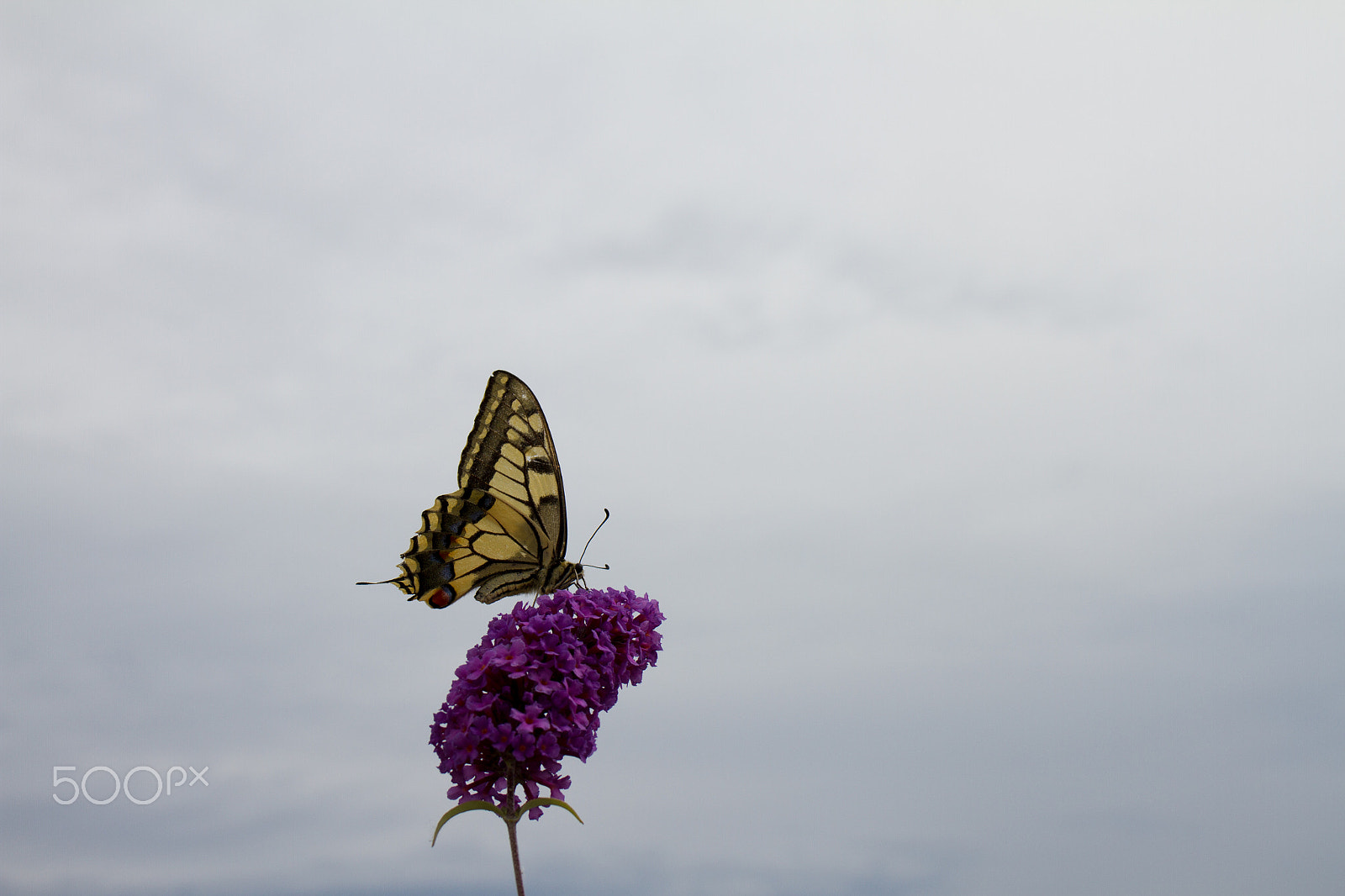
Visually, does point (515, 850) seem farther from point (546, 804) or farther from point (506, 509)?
point (506, 509)

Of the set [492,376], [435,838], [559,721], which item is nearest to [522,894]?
[435,838]

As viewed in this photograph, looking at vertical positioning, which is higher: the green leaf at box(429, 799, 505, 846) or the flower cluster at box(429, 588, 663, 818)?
the flower cluster at box(429, 588, 663, 818)

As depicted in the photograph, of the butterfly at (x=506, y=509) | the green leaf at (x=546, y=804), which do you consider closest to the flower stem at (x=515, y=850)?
the green leaf at (x=546, y=804)

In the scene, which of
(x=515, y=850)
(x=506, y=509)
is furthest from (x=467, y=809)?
(x=506, y=509)

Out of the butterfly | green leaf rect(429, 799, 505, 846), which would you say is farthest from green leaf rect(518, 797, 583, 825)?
the butterfly

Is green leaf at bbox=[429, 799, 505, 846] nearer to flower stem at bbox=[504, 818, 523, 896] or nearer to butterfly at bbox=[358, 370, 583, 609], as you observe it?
flower stem at bbox=[504, 818, 523, 896]

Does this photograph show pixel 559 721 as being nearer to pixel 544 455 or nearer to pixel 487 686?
pixel 487 686
